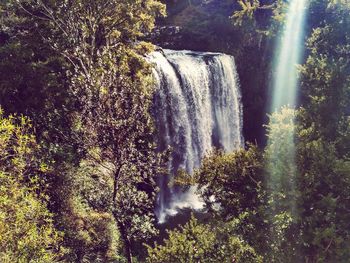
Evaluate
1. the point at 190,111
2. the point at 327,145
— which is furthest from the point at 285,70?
the point at 327,145

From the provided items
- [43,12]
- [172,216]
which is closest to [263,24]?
[172,216]

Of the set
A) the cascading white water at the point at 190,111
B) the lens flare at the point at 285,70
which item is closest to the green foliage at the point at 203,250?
the cascading white water at the point at 190,111

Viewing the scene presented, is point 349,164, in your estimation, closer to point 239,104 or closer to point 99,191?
point 99,191

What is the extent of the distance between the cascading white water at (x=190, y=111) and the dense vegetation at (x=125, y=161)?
21.3ft

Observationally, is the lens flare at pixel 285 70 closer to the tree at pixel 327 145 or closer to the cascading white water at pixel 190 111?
the cascading white water at pixel 190 111

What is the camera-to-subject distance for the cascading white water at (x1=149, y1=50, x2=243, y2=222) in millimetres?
24562

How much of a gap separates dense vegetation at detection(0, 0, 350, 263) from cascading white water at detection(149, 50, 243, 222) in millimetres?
6486

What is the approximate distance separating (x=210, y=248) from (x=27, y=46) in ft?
37.0

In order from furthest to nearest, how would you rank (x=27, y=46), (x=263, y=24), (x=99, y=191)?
1. (x=263, y=24)
2. (x=27, y=46)
3. (x=99, y=191)

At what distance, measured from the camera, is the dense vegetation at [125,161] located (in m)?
11.0

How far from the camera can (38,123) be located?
1484cm

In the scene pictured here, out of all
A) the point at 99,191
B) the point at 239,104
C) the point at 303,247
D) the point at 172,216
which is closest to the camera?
the point at 303,247

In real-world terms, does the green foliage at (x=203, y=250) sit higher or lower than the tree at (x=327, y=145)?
lower

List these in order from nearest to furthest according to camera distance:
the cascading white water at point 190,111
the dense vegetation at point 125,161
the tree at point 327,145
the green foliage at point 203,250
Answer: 1. the green foliage at point 203,250
2. the dense vegetation at point 125,161
3. the tree at point 327,145
4. the cascading white water at point 190,111
